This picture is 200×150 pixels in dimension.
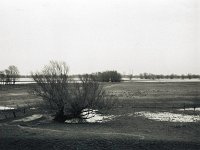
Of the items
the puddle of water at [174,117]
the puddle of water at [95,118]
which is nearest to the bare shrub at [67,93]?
the puddle of water at [95,118]

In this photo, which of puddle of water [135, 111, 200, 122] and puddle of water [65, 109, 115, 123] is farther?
puddle of water [65, 109, 115, 123]

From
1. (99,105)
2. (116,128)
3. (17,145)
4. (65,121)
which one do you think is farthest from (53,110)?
(17,145)

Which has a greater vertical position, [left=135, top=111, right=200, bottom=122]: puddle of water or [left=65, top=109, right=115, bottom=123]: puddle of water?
[left=135, top=111, right=200, bottom=122]: puddle of water

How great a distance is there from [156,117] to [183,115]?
362 cm

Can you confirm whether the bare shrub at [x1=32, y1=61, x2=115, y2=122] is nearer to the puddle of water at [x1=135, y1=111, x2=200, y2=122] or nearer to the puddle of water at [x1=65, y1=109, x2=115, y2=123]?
the puddle of water at [x1=65, y1=109, x2=115, y2=123]

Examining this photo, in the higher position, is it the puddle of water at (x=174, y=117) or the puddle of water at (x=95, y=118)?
the puddle of water at (x=174, y=117)

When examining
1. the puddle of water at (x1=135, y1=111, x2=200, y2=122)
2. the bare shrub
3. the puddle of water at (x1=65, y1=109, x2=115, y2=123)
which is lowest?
the puddle of water at (x1=65, y1=109, x2=115, y2=123)

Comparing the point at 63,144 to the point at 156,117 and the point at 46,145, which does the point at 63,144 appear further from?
the point at 156,117

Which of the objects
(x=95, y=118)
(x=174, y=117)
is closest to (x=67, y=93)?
(x=95, y=118)

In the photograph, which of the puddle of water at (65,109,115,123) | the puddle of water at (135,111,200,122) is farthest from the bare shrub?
the puddle of water at (135,111,200,122)

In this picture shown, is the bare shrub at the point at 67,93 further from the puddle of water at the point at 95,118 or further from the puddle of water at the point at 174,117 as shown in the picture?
the puddle of water at the point at 174,117

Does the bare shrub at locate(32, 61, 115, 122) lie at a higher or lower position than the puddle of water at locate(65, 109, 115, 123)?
higher

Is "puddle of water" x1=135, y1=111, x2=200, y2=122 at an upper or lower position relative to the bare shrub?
lower

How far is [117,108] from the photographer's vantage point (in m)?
44.0
